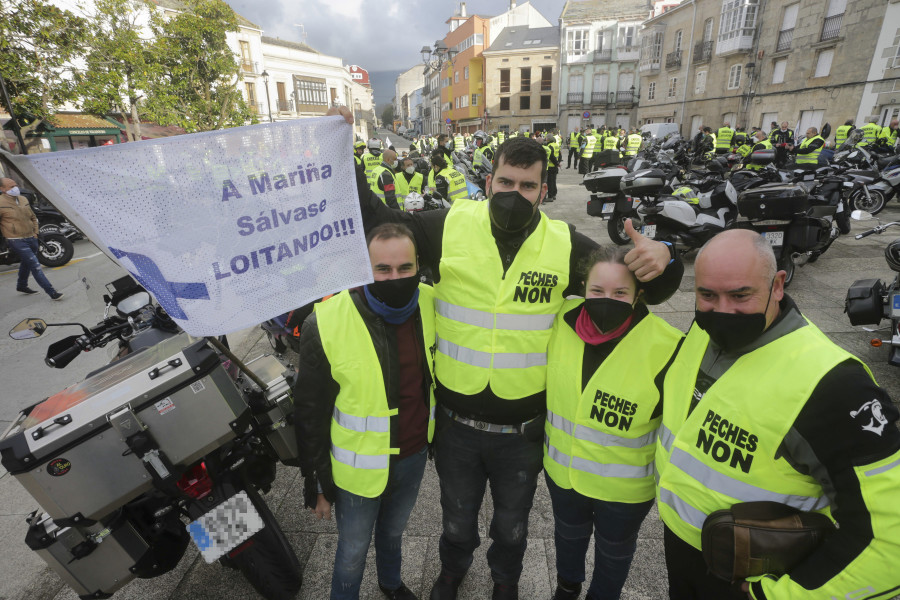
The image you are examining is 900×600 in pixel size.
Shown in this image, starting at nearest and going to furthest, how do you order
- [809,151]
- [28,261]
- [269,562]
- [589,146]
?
1. [269,562]
2. [28,261]
3. [809,151]
4. [589,146]

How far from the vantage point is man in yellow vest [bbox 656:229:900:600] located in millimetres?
1151

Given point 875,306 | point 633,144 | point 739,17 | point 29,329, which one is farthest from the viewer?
point 739,17

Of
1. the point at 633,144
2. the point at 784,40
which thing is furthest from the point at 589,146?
the point at 784,40

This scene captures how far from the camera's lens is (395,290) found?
1.88 m

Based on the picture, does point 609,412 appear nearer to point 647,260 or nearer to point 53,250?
point 647,260

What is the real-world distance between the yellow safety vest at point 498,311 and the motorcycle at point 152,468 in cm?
106

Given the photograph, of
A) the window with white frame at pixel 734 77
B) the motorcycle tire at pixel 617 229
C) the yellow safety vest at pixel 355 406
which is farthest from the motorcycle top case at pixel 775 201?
the window with white frame at pixel 734 77

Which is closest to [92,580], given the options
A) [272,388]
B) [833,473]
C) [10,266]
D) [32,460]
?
[32,460]

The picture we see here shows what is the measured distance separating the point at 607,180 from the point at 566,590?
22.9 ft

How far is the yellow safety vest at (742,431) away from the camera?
1283 millimetres

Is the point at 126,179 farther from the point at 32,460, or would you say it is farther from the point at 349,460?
the point at 349,460

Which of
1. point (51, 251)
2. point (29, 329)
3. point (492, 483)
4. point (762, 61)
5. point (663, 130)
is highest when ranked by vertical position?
point (762, 61)

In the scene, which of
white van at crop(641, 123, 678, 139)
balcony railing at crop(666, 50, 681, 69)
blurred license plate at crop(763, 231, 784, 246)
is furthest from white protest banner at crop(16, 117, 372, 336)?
balcony railing at crop(666, 50, 681, 69)

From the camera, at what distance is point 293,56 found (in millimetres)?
45844
